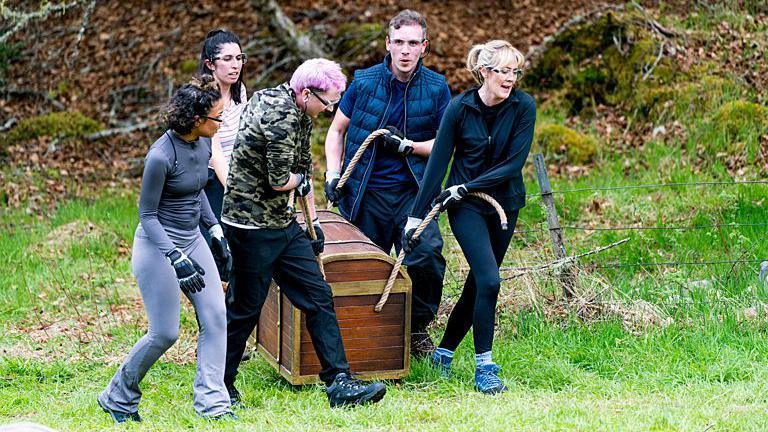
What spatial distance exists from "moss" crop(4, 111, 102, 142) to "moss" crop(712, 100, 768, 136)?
298 inches

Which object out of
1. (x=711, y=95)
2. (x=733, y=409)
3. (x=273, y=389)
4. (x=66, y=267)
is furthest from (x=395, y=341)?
(x=711, y=95)

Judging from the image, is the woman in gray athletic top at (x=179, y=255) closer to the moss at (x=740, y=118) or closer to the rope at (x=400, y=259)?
the rope at (x=400, y=259)

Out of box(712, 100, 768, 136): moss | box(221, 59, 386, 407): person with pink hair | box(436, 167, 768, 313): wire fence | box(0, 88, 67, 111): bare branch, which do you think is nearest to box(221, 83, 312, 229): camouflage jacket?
box(221, 59, 386, 407): person with pink hair

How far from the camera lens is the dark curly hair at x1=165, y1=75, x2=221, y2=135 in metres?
4.57

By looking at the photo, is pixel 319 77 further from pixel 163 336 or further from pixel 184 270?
pixel 163 336

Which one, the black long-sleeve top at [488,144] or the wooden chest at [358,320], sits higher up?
the black long-sleeve top at [488,144]

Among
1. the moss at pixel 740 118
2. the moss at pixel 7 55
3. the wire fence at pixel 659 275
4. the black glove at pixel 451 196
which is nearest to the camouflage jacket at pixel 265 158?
the black glove at pixel 451 196

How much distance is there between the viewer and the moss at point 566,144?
10062mm

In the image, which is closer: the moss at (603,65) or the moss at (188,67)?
the moss at (603,65)

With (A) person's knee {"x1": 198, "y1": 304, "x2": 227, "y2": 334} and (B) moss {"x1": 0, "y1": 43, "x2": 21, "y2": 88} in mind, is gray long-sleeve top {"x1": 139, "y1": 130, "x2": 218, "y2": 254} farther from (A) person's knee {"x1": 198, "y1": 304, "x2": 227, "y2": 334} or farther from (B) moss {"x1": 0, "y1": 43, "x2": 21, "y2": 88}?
(B) moss {"x1": 0, "y1": 43, "x2": 21, "y2": 88}

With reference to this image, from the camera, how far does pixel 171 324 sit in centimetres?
468

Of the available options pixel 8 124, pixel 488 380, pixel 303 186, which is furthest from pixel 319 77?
pixel 8 124

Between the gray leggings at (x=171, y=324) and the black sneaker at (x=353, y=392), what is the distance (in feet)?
1.77

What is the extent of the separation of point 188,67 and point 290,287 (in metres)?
9.23
